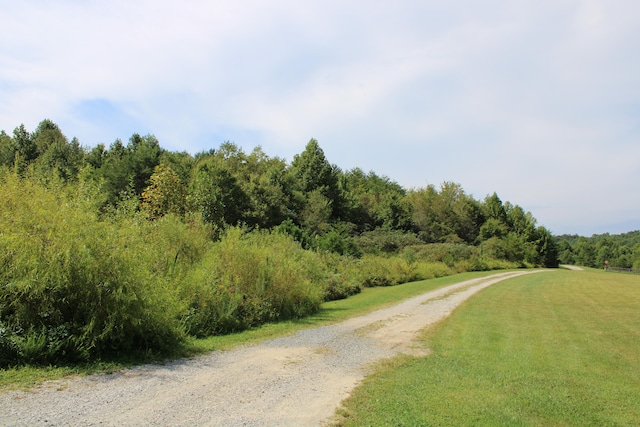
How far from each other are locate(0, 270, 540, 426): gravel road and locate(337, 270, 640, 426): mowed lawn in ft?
2.12

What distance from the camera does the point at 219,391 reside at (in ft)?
19.8

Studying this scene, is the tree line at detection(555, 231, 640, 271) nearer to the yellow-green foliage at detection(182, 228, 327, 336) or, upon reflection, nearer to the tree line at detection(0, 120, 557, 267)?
the tree line at detection(0, 120, 557, 267)

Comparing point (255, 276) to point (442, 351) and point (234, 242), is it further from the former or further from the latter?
point (442, 351)

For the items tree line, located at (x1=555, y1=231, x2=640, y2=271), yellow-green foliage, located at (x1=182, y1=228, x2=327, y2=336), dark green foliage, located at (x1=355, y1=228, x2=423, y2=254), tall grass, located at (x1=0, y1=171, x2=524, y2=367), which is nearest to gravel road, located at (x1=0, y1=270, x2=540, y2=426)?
tall grass, located at (x1=0, y1=171, x2=524, y2=367)

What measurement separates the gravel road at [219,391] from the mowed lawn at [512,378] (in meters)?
0.65

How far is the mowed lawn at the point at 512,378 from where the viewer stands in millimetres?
5613

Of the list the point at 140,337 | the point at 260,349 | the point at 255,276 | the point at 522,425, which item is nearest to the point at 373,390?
the point at 522,425

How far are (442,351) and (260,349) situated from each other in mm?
4192

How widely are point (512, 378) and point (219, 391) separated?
521cm

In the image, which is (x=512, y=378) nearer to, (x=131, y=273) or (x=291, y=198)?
(x=131, y=273)

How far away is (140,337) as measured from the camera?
314 inches

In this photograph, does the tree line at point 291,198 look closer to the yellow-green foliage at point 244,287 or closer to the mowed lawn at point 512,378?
the yellow-green foliage at point 244,287

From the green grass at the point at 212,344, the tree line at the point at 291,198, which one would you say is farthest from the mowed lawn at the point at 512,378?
the tree line at the point at 291,198

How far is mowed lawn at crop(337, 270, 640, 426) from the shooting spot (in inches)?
221
